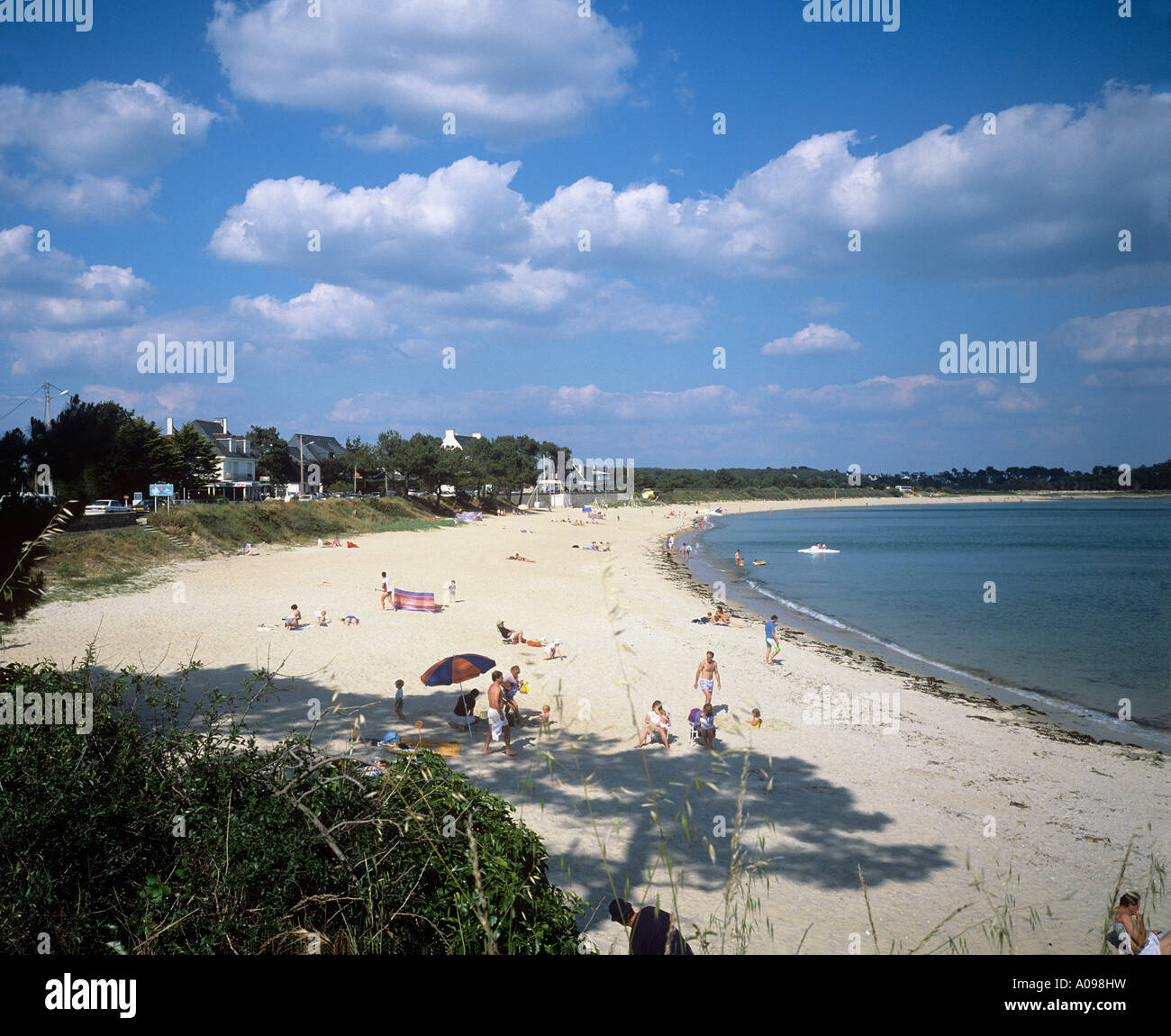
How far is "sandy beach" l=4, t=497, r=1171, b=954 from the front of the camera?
7.02 metres

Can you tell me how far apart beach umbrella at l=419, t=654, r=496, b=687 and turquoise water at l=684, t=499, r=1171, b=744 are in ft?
45.2

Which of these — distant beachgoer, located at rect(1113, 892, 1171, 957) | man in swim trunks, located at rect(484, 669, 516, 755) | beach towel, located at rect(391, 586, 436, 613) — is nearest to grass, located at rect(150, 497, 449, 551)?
beach towel, located at rect(391, 586, 436, 613)

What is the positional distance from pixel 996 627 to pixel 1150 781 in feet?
52.7

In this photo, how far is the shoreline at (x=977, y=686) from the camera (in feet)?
48.2

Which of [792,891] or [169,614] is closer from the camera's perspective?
[792,891]

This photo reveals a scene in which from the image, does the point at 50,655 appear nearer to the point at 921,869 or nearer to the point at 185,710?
the point at 185,710

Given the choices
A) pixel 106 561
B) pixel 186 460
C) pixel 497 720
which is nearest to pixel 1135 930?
pixel 497 720

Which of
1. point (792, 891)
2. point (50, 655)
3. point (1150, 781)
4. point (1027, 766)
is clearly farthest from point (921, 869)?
point (50, 655)

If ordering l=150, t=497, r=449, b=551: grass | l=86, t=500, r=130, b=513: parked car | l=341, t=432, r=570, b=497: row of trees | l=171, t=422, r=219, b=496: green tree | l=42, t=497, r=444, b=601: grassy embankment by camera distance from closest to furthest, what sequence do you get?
l=42, t=497, r=444, b=601: grassy embankment, l=86, t=500, r=130, b=513: parked car, l=150, t=497, r=449, b=551: grass, l=171, t=422, r=219, b=496: green tree, l=341, t=432, r=570, b=497: row of trees

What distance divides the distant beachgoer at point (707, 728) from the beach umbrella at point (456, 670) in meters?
3.74

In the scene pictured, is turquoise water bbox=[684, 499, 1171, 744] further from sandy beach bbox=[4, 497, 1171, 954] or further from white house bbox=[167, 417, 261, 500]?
white house bbox=[167, 417, 261, 500]

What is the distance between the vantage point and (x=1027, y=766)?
40.2 ft

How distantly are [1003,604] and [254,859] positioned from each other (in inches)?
1373

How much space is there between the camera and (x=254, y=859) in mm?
3521
